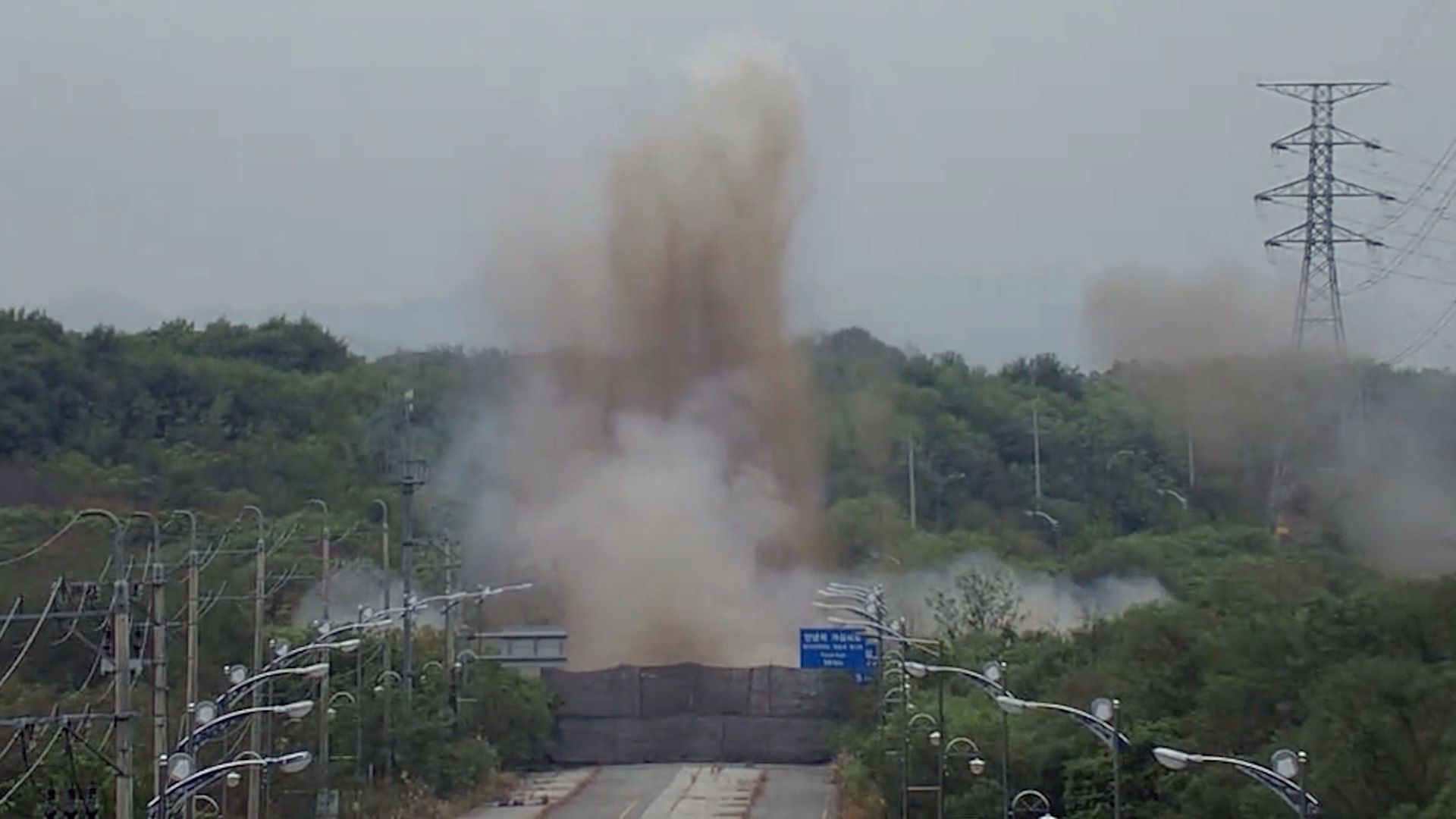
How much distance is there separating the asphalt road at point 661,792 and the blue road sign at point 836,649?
3313 millimetres

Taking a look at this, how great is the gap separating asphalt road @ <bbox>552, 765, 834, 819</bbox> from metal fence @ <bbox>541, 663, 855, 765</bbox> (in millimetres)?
852

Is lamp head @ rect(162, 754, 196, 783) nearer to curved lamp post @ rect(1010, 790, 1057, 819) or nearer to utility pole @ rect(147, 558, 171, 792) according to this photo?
utility pole @ rect(147, 558, 171, 792)

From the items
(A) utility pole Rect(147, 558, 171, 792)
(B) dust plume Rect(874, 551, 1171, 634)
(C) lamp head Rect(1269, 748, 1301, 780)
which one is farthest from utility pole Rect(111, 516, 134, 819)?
(B) dust plume Rect(874, 551, 1171, 634)

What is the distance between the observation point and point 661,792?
65.7 m

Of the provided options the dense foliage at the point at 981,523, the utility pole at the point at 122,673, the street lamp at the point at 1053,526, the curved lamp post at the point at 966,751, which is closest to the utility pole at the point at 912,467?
the dense foliage at the point at 981,523

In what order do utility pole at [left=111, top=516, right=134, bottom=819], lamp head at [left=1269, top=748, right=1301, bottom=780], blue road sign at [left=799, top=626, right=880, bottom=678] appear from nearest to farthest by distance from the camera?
lamp head at [left=1269, top=748, right=1301, bottom=780]
utility pole at [left=111, top=516, right=134, bottom=819]
blue road sign at [left=799, top=626, right=880, bottom=678]

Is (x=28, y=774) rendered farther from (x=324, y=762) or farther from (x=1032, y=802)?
(x=1032, y=802)

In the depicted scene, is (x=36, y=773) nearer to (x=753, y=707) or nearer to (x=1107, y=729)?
(x=1107, y=729)

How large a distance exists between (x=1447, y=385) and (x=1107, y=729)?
19.1 metres

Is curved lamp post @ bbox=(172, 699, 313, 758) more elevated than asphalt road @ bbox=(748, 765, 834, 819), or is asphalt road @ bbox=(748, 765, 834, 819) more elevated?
curved lamp post @ bbox=(172, 699, 313, 758)

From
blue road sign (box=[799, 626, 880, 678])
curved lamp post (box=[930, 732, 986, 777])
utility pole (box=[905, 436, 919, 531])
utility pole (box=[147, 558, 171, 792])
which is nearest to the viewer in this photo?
utility pole (box=[147, 558, 171, 792])

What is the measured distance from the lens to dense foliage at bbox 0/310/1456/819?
4066 centimetres

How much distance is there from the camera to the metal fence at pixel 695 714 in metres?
73.9

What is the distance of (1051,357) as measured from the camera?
113312 mm
